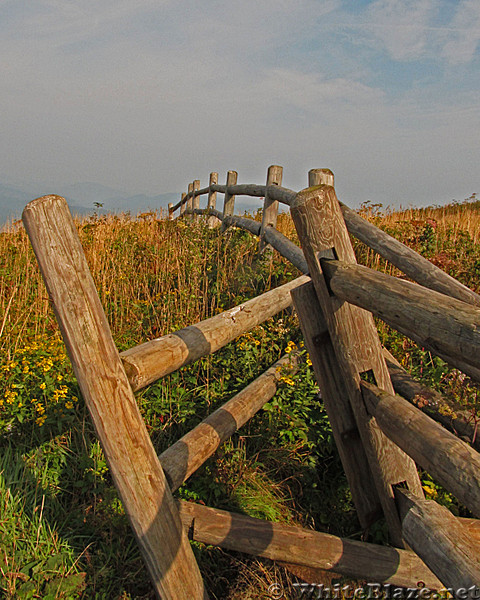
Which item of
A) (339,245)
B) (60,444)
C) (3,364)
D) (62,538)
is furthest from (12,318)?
(339,245)

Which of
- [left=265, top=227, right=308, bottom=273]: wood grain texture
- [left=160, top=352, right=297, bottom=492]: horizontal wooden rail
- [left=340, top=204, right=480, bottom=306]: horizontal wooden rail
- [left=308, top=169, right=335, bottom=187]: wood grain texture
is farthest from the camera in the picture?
[left=265, top=227, right=308, bottom=273]: wood grain texture

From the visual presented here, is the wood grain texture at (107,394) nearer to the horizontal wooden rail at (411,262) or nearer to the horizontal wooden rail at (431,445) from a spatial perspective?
the horizontal wooden rail at (431,445)

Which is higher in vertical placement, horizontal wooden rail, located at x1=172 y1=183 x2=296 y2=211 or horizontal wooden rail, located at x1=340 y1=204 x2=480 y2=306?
horizontal wooden rail, located at x1=172 y1=183 x2=296 y2=211

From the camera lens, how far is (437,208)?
12.0m

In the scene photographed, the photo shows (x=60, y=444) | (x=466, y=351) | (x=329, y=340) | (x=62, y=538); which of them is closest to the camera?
(x=466, y=351)

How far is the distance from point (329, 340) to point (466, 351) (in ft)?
3.42

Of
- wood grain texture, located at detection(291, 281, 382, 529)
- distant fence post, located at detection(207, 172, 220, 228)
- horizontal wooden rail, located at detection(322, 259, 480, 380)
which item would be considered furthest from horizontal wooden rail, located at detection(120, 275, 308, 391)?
distant fence post, located at detection(207, 172, 220, 228)

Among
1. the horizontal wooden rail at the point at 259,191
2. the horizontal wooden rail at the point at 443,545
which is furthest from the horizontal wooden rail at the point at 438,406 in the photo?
the horizontal wooden rail at the point at 259,191

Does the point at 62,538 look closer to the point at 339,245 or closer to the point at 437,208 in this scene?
the point at 339,245

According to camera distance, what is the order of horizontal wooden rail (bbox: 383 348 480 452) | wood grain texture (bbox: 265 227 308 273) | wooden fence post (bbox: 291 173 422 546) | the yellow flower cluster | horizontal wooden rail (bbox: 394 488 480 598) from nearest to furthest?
horizontal wooden rail (bbox: 394 488 480 598), wooden fence post (bbox: 291 173 422 546), horizontal wooden rail (bbox: 383 348 480 452), the yellow flower cluster, wood grain texture (bbox: 265 227 308 273)

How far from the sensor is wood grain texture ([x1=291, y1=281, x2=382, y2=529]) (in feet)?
7.11

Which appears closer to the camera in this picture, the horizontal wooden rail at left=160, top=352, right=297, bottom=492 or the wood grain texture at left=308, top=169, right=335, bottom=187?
the horizontal wooden rail at left=160, top=352, right=297, bottom=492

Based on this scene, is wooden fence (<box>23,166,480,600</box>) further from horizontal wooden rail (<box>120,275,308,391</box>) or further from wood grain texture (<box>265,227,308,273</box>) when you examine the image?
wood grain texture (<box>265,227,308,273</box>)

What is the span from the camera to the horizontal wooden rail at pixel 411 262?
9.59ft
